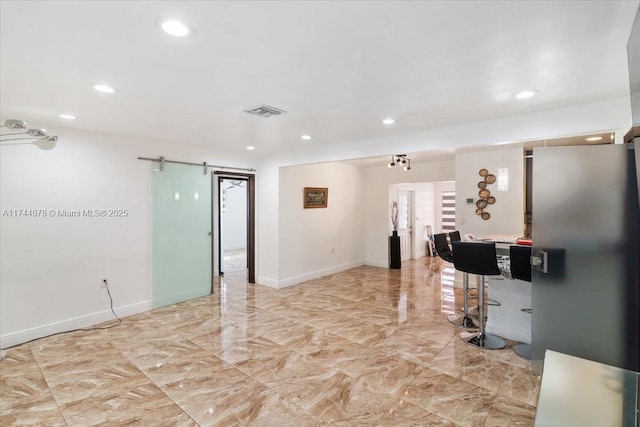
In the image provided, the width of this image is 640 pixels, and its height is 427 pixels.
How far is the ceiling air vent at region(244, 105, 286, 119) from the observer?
9.77 feet

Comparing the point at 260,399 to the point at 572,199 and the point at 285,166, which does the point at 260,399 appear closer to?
the point at 572,199

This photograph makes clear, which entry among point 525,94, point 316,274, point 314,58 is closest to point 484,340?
point 525,94

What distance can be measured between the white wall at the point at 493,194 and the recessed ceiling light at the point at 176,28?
16.8ft

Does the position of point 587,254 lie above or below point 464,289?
above

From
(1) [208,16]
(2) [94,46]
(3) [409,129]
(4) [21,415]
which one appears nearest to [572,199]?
(3) [409,129]

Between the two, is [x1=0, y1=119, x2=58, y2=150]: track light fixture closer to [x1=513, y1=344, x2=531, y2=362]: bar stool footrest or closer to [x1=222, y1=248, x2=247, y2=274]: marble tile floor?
[x1=222, y1=248, x2=247, y2=274]: marble tile floor

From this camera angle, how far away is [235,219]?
1041 cm

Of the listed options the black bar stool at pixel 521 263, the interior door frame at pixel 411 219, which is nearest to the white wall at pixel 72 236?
the black bar stool at pixel 521 263

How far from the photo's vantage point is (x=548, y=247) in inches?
106

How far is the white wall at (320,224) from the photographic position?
19.1ft

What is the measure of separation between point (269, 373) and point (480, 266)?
237 centimetres

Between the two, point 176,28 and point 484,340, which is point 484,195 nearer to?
point 484,340

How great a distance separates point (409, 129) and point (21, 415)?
4.38 m

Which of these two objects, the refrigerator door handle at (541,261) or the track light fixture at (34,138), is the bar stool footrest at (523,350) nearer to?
the refrigerator door handle at (541,261)
